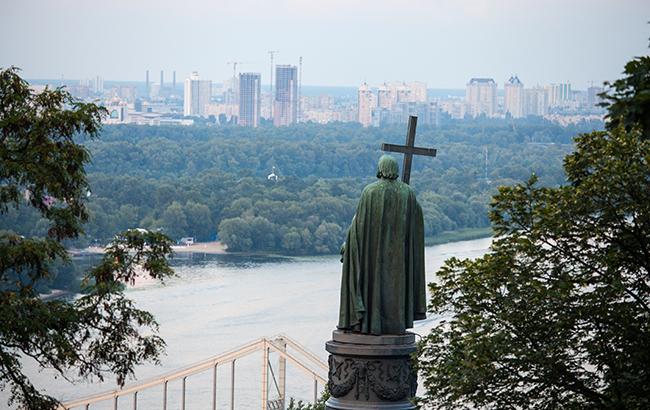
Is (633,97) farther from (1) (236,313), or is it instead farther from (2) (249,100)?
(2) (249,100)

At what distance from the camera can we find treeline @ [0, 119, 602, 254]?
229ft

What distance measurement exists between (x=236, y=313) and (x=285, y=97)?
414 ft

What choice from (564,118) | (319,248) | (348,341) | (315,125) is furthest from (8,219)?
(564,118)

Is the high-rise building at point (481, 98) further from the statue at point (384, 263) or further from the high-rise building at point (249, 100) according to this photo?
the statue at point (384, 263)

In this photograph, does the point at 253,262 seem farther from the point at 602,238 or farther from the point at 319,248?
the point at 602,238

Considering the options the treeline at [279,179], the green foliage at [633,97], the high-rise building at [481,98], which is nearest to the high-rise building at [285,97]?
the high-rise building at [481,98]

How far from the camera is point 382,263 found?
8.98 m

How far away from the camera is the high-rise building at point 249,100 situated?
17012cm

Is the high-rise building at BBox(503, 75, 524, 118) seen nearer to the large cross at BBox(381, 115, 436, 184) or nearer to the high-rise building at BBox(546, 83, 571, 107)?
the high-rise building at BBox(546, 83, 571, 107)

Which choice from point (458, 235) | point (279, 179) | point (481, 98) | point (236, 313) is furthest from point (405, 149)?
point (481, 98)

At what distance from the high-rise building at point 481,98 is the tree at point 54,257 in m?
171

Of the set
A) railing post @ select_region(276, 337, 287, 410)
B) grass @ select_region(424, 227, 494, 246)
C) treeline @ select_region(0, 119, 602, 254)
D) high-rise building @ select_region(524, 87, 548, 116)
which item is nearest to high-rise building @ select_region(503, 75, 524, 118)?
high-rise building @ select_region(524, 87, 548, 116)

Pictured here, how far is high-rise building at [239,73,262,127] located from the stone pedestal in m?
158

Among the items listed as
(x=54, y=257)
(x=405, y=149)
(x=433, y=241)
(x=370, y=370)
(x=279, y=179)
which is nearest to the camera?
(x=370, y=370)
